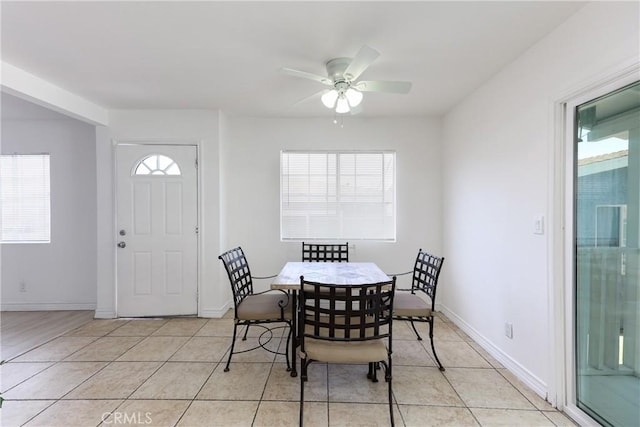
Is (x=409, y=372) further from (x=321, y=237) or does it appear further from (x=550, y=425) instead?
(x=321, y=237)

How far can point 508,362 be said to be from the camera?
2490 mm

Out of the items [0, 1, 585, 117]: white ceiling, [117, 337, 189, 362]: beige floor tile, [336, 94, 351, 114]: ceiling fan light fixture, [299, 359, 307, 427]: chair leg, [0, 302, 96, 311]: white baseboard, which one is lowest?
[117, 337, 189, 362]: beige floor tile

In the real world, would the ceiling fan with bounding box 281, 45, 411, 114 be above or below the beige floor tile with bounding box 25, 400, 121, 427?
above

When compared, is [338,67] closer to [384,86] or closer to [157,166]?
[384,86]

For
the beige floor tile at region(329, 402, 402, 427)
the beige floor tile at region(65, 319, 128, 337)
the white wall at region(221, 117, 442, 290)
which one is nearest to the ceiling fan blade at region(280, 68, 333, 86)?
the white wall at region(221, 117, 442, 290)

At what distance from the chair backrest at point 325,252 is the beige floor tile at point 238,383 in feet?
4.40

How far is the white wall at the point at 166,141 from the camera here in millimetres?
3678

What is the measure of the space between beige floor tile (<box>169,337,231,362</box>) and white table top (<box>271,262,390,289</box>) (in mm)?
963

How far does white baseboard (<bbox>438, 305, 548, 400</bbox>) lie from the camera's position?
2.15 metres

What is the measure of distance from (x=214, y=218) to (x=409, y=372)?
8.78 feet

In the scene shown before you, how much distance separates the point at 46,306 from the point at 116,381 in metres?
2.68

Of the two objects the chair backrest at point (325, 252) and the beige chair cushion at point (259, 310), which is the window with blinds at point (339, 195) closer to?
the chair backrest at point (325, 252)

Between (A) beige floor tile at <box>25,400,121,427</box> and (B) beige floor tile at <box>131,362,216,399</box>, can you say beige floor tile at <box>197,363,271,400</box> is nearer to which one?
(B) beige floor tile at <box>131,362,216,399</box>

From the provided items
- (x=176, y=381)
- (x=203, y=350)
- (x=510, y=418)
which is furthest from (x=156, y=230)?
(x=510, y=418)
